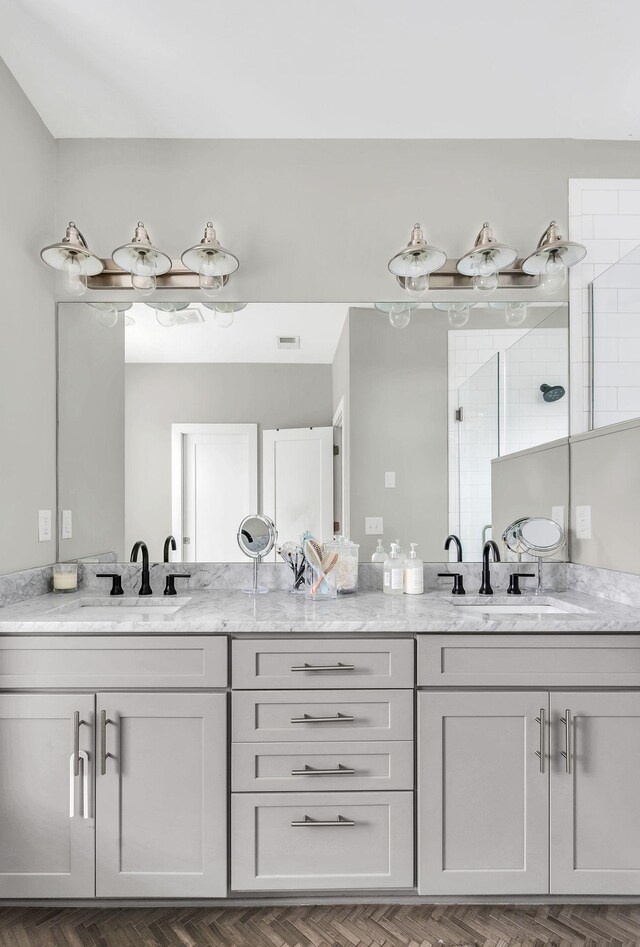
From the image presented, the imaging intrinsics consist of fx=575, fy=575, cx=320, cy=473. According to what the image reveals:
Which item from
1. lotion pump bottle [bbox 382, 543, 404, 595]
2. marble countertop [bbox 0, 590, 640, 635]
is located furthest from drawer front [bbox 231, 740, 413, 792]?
lotion pump bottle [bbox 382, 543, 404, 595]

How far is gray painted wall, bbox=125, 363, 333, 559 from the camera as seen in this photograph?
2.34m

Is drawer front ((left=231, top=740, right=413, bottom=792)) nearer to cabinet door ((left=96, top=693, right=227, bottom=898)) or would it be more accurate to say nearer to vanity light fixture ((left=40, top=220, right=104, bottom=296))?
cabinet door ((left=96, top=693, right=227, bottom=898))

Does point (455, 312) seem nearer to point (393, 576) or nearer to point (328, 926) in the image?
point (393, 576)

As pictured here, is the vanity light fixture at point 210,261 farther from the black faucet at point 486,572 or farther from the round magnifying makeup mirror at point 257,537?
the black faucet at point 486,572

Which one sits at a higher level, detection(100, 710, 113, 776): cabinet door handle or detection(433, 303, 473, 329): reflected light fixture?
detection(433, 303, 473, 329): reflected light fixture

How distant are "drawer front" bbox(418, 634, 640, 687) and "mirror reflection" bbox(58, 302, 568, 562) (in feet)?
2.09

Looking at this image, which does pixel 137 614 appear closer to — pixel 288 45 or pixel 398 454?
pixel 398 454

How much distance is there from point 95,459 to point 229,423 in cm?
57

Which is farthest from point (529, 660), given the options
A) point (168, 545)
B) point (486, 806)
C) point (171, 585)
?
point (168, 545)

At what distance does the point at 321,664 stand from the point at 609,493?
1.22 m

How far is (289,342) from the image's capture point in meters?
2.38

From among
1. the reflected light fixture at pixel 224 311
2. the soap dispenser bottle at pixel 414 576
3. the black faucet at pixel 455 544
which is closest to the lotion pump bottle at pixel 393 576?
the soap dispenser bottle at pixel 414 576

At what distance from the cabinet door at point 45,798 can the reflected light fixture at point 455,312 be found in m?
1.89

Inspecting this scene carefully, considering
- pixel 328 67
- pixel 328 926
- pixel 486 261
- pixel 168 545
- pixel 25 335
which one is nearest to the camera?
pixel 328 926
